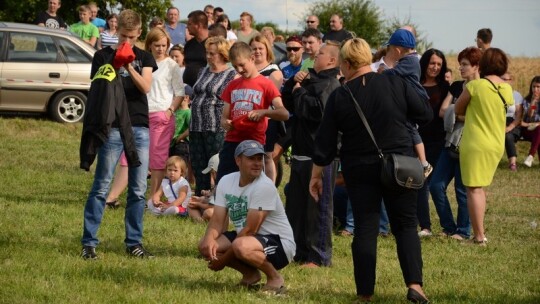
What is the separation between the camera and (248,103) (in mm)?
9992

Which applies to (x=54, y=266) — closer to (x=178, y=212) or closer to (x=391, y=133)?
(x=391, y=133)

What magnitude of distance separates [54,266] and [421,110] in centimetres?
321

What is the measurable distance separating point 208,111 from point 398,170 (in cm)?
483

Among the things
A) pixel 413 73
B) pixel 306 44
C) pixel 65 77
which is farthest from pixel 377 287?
pixel 65 77

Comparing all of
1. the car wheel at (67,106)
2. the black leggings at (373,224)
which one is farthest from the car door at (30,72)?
the black leggings at (373,224)

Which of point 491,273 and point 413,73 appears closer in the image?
point 413,73

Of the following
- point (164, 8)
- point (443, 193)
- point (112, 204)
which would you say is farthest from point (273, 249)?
point (164, 8)

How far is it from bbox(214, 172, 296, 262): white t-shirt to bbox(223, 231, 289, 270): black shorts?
32 mm

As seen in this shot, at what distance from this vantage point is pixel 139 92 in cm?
951

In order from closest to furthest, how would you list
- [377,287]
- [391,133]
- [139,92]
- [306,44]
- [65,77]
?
[391,133] → [377,287] → [139,92] → [306,44] → [65,77]

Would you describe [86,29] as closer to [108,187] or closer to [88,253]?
[108,187]

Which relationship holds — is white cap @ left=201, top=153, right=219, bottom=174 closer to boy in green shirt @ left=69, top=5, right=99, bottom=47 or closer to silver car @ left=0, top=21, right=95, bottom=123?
silver car @ left=0, top=21, right=95, bottom=123

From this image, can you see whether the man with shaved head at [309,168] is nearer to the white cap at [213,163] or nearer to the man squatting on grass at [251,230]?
the man squatting on grass at [251,230]

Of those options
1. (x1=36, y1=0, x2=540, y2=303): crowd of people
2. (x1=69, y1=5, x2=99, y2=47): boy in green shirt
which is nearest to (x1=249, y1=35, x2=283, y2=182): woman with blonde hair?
(x1=36, y1=0, x2=540, y2=303): crowd of people
